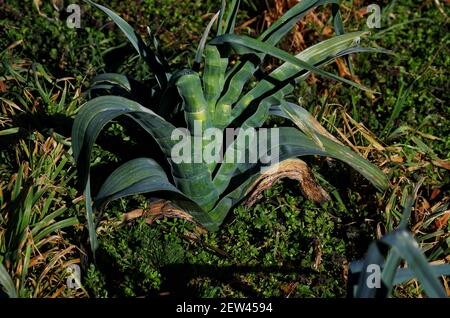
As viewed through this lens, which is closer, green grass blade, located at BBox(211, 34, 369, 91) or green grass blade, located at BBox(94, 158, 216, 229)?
green grass blade, located at BBox(211, 34, 369, 91)

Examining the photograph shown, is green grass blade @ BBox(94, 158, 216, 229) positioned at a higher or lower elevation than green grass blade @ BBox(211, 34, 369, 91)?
lower

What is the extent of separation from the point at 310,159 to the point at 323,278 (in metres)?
0.65

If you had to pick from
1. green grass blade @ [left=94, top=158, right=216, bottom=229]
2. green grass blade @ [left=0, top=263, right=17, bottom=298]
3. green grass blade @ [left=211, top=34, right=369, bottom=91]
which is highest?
green grass blade @ [left=211, top=34, right=369, bottom=91]

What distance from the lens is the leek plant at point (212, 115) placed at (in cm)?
273

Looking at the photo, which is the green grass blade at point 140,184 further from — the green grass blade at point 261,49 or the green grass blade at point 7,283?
the green grass blade at point 261,49

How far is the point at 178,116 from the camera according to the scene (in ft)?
9.88

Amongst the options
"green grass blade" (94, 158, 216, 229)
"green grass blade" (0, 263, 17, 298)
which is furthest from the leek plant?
"green grass blade" (0, 263, 17, 298)

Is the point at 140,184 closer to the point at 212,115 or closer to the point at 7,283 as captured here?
the point at 212,115

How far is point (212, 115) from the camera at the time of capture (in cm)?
291

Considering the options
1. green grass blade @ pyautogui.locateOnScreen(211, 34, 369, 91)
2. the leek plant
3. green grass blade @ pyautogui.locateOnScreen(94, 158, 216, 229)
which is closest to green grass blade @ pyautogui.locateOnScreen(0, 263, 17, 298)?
the leek plant

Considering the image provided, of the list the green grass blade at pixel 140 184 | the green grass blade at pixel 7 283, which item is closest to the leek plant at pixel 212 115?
the green grass blade at pixel 140 184

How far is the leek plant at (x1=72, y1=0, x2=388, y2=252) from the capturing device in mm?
2729

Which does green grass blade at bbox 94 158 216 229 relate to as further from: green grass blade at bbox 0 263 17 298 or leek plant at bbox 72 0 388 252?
green grass blade at bbox 0 263 17 298
